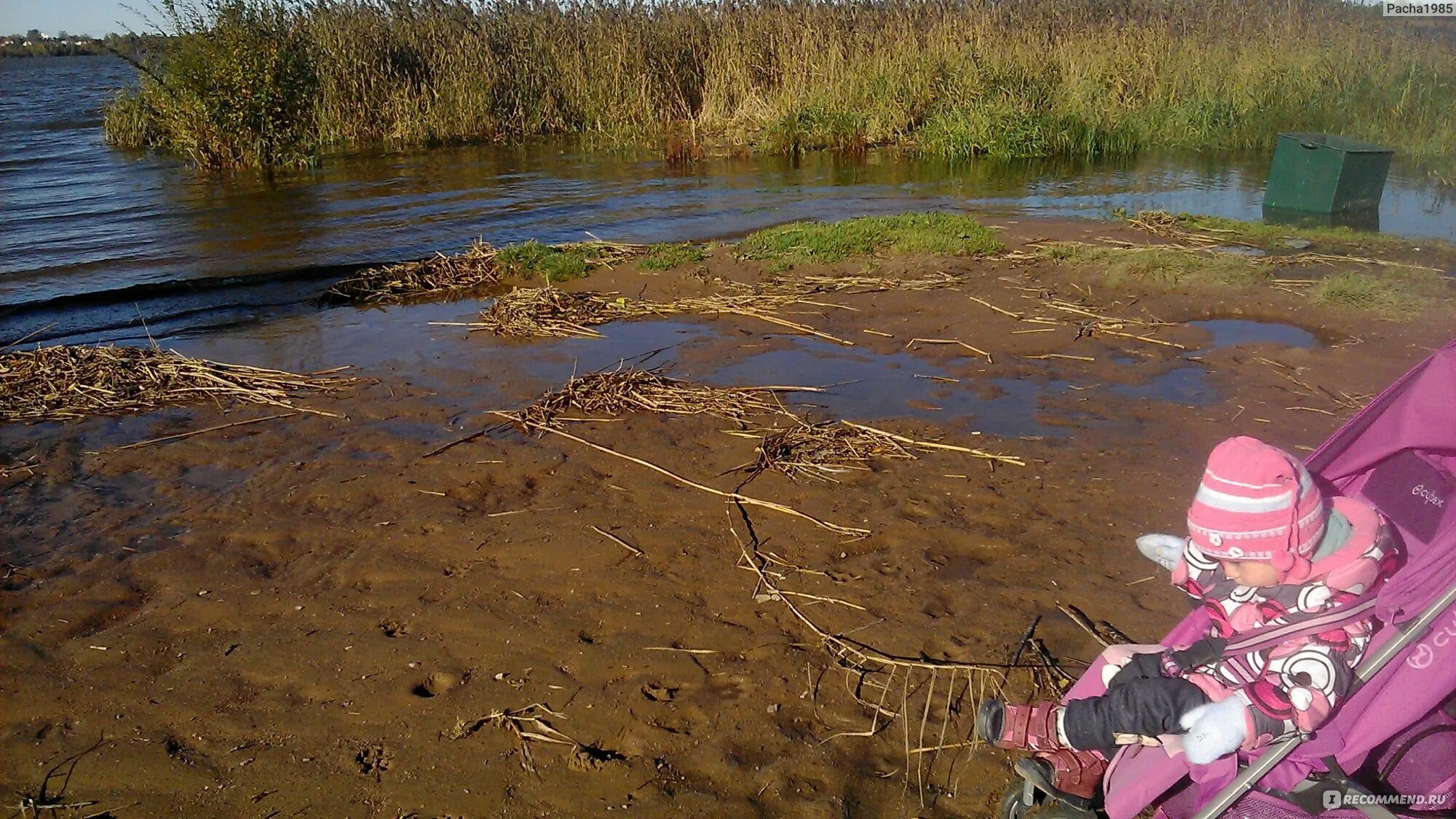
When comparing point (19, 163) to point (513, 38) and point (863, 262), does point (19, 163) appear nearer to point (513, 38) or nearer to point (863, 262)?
point (513, 38)

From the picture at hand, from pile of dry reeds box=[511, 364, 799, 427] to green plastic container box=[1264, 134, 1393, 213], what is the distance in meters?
8.02

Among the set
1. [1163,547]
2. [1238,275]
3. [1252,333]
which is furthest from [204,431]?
[1238,275]

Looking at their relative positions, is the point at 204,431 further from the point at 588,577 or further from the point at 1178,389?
the point at 1178,389

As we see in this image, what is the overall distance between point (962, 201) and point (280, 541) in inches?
419

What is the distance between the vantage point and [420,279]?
31.7ft

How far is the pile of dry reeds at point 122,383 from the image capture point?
650 cm

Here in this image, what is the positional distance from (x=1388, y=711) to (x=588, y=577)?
2.88 meters

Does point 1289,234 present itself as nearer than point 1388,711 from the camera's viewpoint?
No

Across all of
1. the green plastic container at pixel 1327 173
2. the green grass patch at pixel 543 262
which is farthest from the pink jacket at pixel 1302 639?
the green plastic container at pixel 1327 173

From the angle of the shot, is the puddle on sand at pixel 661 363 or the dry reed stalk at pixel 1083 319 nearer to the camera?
the puddle on sand at pixel 661 363

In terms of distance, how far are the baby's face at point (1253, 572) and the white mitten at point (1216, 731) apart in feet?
1.02

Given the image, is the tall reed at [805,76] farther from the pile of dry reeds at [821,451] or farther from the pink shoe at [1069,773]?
the pink shoe at [1069,773]

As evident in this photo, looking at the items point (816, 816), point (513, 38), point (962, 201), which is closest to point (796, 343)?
point (816, 816)

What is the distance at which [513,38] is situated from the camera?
2262 centimetres
